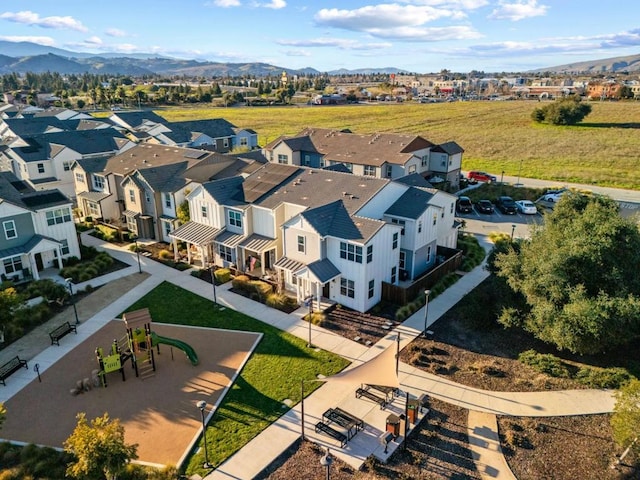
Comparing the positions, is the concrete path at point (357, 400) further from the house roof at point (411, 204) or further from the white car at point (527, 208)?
the white car at point (527, 208)

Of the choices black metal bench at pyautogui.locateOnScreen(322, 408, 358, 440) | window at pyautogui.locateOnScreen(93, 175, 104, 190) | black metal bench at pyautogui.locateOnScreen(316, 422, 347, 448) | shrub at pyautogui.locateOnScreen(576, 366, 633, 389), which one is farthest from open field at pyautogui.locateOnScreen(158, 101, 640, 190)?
black metal bench at pyautogui.locateOnScreen(316, 422, 347, 448)

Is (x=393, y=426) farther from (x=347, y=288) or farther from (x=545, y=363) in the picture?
(x=347, y=288)

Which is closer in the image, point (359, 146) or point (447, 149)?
point (447, 149)

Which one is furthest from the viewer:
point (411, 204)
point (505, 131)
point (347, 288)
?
point (505, 131)

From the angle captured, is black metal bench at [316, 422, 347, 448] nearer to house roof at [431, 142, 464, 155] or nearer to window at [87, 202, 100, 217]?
window at [87, 202, 100, 217]

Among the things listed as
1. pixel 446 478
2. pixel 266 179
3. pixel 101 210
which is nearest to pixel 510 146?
pixel 266 179

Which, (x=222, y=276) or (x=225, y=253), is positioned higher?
(x=225, y=253)

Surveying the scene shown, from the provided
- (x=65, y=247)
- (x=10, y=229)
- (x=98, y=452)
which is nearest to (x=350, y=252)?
(x=98, y=452)
